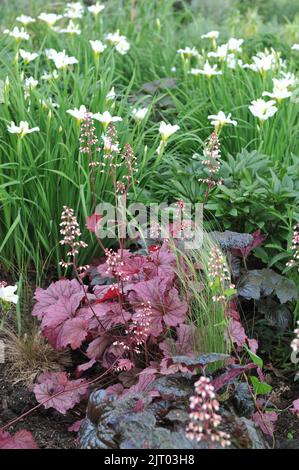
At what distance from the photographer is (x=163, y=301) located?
2.54 meters

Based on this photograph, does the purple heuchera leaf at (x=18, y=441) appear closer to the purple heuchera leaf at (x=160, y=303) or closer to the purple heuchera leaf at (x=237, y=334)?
the purple heuchera leaf at (x=160, y=303)

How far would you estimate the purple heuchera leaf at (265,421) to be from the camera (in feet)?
7.77

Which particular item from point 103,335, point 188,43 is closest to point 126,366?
point 103,335

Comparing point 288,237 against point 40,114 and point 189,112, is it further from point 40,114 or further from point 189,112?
point 40,114

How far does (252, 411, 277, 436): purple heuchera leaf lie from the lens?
237cm

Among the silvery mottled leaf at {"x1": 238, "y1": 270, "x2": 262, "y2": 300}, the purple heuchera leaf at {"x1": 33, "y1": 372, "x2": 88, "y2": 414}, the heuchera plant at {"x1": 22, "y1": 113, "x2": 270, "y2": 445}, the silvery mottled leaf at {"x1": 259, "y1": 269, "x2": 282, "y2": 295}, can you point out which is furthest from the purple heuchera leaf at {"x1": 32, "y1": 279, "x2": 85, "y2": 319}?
the silvery mottled leaf at {"x1": 259, "y1": 269, "x2": 282, "y2": 295}

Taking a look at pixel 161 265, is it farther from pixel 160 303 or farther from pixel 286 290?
pixel 286 290

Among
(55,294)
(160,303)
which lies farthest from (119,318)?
(55,294)

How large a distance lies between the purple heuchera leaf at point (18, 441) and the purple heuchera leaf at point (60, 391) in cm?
16

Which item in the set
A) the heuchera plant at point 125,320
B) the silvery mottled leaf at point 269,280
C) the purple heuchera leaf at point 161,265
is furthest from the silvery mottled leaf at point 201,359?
the silvery mottled leaf at point 269,280

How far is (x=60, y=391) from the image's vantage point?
97.2 inches

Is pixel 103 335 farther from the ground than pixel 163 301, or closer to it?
closer to it

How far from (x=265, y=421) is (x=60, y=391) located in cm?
74

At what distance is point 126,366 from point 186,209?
34.9 inches
